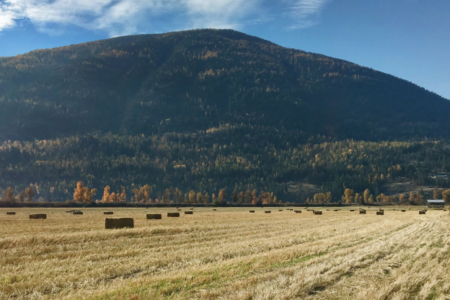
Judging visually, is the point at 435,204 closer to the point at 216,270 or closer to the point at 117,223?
the point at 117,223

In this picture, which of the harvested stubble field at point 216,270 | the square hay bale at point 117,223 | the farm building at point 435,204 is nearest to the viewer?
the harvested stubble field at point 216,270

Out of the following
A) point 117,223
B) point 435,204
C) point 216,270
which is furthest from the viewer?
point 435,204

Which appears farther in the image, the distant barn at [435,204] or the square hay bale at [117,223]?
the distant barn at [435,204]

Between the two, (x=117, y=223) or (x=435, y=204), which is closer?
(x=117, y=223)

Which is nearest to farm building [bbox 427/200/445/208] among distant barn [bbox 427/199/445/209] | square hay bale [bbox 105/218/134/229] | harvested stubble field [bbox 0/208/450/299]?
distant barn [bbox 427/199/445/209]

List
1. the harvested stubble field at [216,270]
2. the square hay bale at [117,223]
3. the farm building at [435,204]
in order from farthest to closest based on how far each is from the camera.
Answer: the farm building at [435,204], the square hay bale at [117,223], the harvested stubble field at [216,270]

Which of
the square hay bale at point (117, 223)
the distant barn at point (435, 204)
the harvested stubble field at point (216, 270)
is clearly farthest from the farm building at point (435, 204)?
the square hay bale at point (117, 223)

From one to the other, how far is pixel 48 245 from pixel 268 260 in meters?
11.1

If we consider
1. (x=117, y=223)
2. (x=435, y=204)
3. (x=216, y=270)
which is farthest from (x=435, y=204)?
(x=216, y=270)

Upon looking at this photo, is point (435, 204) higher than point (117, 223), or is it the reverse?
point (117, 223)

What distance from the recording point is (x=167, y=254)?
1673 cm

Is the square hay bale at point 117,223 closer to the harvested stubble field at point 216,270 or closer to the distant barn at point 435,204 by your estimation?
the harvested stubble field at point 216,270

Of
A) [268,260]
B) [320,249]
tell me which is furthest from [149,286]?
[320,249]

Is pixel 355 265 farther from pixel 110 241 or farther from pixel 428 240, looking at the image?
pixel 110 241
